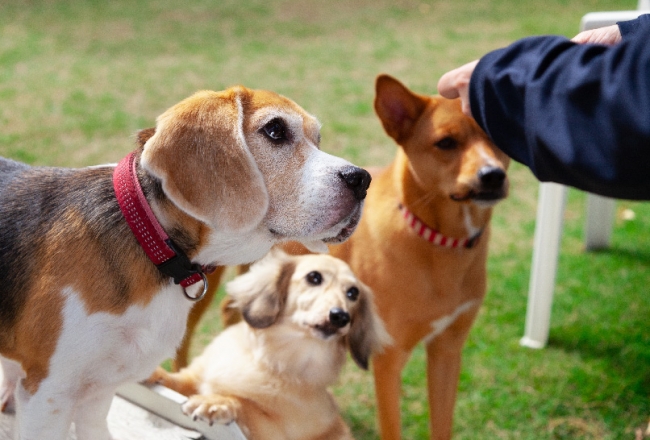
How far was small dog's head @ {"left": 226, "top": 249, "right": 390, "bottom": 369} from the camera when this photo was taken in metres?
2.76

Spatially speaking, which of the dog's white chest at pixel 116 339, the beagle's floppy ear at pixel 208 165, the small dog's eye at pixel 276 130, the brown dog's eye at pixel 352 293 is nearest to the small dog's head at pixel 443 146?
the brown dog's eye at pixel 352 293

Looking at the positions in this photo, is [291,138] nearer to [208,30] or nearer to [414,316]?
[414,316]

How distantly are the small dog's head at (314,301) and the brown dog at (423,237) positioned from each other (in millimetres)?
125

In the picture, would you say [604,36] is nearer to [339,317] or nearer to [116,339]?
[339,317]

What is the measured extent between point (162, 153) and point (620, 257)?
171 inches

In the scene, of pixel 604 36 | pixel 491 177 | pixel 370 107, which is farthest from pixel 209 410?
pixel 370 107

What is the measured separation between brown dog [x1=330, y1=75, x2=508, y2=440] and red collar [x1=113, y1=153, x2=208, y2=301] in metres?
1.32

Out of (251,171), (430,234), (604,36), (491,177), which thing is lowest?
(430,234)

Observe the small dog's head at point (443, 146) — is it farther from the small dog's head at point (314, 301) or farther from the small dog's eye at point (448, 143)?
the small dog's head at point (314, 301)

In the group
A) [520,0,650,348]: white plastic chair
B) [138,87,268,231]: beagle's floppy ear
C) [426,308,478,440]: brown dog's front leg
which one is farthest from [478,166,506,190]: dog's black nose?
[138,87,268,231]: beagle's floppy ear

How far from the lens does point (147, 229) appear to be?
184 centimetres

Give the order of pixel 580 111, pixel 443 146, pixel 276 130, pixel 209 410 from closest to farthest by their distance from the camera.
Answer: pixel 580 111 → pixel 276 130 → pixel 209 410 → pixel 443 146

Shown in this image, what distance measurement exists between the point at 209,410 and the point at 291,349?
0.47 meters

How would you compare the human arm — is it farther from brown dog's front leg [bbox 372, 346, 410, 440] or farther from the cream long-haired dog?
brown dog's front leg [bbox 372, 346, 410, 440]
